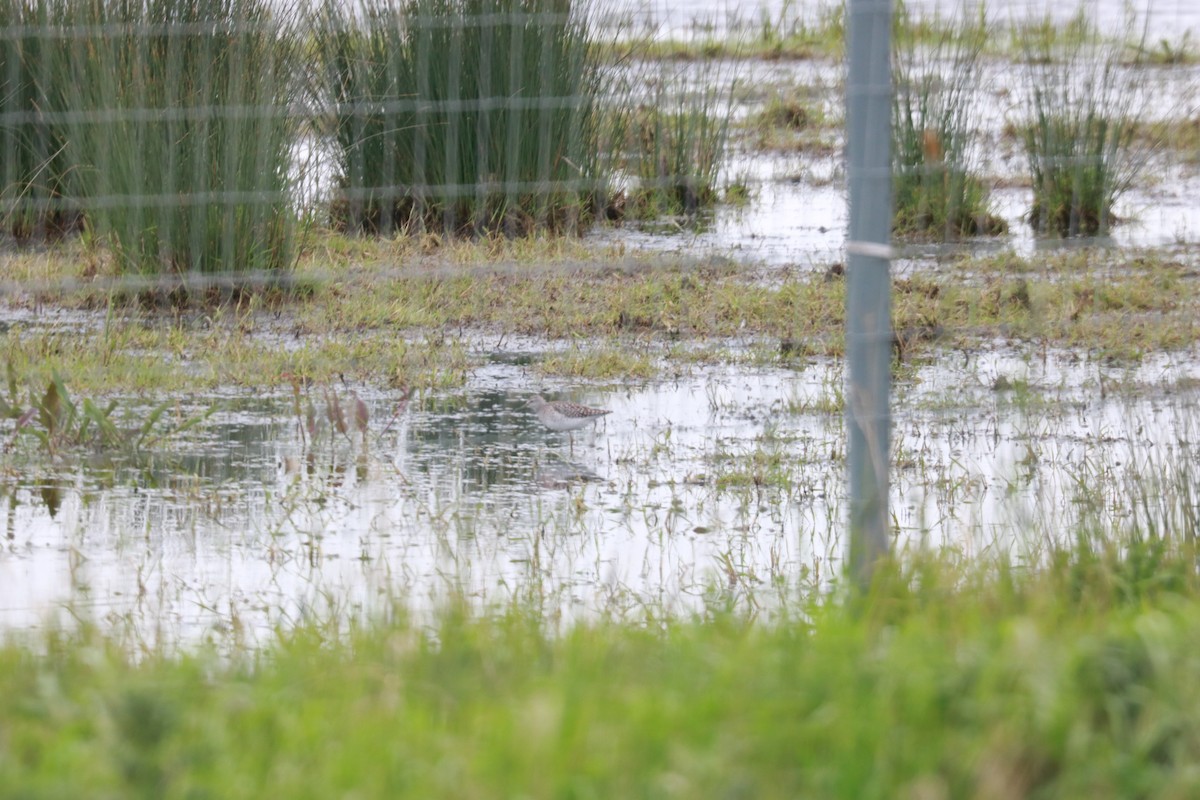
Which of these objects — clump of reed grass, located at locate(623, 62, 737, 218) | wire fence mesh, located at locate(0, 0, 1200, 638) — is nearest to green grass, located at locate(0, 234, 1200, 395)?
wire fence mesh, located at locate(0, 0, 1200, 638)

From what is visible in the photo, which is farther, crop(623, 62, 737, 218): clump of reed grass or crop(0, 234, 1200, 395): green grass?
crop(623, 62, 737, 218): clump of reed grass

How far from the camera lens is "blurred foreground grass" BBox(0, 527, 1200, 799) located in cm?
227

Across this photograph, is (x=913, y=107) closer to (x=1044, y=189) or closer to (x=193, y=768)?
(x=1044, y=189)

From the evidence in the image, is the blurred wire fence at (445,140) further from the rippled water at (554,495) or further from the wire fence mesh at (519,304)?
the rippled water at (554,495)

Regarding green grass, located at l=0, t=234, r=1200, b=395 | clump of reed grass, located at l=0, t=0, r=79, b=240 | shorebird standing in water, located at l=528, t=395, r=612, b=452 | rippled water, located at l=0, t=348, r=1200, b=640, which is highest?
clump of reed grass, located at l=0, t=0, r=79, b=240

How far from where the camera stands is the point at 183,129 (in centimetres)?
607

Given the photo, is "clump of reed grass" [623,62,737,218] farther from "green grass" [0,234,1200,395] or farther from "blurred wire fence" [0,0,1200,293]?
"green grass" [0,234,1200,395]

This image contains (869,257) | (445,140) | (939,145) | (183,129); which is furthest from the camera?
(939,145)

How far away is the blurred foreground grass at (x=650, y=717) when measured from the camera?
2.27 metres

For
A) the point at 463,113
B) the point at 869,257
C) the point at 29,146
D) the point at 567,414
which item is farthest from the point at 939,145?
the point at 869,257

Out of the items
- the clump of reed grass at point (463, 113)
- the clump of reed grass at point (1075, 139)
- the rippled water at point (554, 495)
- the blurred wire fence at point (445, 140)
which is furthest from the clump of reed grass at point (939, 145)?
the rippled water at point (554, 495)

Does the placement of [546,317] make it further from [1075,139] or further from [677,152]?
[1075,139]

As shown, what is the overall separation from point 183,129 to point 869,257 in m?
3.46

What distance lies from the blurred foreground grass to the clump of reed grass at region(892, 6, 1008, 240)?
4.29 m
